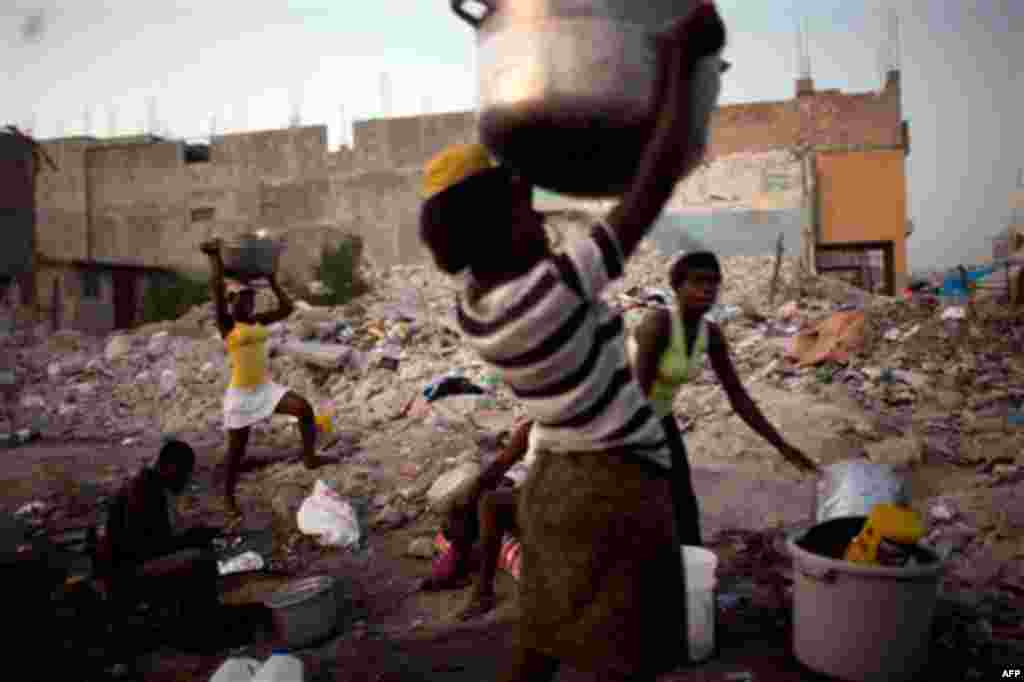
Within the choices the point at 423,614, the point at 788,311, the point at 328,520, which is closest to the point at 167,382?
the point at 328,520

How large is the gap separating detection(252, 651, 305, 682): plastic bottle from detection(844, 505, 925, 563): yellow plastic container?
1.82 meters

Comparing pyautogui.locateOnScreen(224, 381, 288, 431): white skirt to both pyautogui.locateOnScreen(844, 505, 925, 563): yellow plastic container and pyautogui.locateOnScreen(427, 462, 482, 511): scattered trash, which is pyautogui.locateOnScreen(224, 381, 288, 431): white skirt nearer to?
pyautogui.locateOnScreen(427, 462, 482, 511): scattered trash

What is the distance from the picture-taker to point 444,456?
20.1 feet

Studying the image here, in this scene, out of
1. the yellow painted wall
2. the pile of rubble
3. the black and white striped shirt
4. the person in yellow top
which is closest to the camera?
the black and white striped shirt

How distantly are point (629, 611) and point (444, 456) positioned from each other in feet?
15.4

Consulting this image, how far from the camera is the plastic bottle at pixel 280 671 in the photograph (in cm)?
241

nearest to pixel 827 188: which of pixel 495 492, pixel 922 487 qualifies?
pixel 922 487

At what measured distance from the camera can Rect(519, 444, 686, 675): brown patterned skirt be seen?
1.50m

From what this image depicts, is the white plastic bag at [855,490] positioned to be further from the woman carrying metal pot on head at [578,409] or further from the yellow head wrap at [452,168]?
the yellow head wrap at [452,168]

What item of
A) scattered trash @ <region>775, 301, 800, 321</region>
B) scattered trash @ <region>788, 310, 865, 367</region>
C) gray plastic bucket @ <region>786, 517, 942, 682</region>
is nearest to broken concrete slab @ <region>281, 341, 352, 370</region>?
scattered trash @ <region>788, 310, 865, 367</region>

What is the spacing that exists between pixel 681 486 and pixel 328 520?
2.49 meters

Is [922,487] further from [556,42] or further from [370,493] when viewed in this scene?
[556,42]

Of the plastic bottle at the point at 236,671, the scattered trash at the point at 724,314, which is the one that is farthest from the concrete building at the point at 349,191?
the plastic bottle at the point at 236,671

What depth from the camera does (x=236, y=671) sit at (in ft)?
8.50
